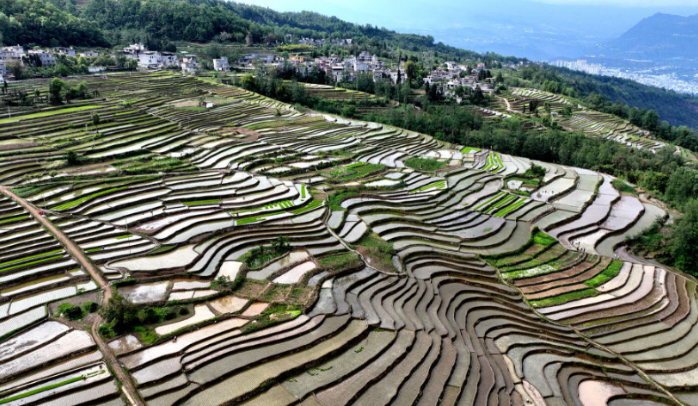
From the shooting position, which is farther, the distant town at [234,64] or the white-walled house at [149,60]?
the white-walled house at [149,60]

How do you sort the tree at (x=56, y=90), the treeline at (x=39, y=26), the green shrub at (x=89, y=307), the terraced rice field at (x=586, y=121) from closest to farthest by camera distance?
the green shrub at (x=89, y=307) → the tree at (x=56, y=90) → the terraced rice field at (x=586, y=121) → the treeline at (x=39, y=26)

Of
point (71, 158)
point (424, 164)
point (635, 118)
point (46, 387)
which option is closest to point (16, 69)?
point (71, 158)

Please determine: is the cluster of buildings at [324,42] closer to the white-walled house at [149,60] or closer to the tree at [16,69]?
the white-walled house at [149,60]

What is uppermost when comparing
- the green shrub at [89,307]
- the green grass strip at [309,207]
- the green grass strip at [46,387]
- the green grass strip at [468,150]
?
the green grass strip at [468,150]

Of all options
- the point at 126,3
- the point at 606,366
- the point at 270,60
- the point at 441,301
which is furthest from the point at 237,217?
the point at 126,3

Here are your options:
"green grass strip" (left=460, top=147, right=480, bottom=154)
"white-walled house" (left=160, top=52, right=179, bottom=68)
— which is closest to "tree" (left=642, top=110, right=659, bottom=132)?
"green grass strip" (left=460, top=147, right=480, bottom=154)

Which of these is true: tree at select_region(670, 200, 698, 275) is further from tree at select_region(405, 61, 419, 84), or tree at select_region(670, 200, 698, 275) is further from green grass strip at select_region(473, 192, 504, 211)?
tree at select_region(405, 61, 419, 84)

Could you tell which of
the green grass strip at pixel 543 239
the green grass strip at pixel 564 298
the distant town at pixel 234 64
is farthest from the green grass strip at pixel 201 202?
the distant town at pixel 234 64
